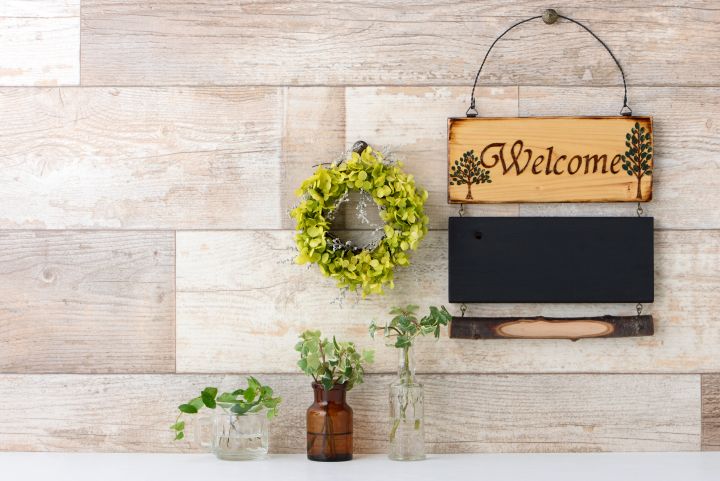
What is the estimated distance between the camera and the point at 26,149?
1618 mm

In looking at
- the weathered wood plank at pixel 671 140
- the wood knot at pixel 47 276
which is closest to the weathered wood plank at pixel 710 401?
the weathered wood plank at pixel 671 140

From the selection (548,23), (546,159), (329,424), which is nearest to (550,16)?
(548,23)

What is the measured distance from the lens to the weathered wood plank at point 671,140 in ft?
5.26

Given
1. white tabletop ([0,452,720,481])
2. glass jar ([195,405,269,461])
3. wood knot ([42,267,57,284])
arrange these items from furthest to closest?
wood knot ([42,267,57,284]) → glass jar ([195,405,269,461]) → white tabletop ([0,452,720,481])

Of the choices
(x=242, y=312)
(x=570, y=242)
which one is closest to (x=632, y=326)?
(x=570, y=242)

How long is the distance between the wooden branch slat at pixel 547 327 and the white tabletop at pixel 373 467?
0.80ft

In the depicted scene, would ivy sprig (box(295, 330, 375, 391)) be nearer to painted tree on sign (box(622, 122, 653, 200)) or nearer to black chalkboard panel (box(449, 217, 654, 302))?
black chalkboard panel (box(449, 217, 654, 302))

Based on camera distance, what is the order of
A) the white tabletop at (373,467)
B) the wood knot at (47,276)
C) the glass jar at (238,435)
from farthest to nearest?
1. the wood knot at (47,276)
2. the glass jar at (238,435)
3. the white tabletop at (373,467)

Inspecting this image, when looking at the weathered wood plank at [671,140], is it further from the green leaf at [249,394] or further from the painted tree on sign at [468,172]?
the green leaf at [249,394]

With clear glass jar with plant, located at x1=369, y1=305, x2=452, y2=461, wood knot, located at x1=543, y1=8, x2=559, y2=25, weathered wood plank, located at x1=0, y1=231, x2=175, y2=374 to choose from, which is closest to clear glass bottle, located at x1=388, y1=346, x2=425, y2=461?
clear glass jar with plant, located at x1=369, y1=305, x2=452, y2=461

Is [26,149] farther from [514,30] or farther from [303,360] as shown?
[514,30]

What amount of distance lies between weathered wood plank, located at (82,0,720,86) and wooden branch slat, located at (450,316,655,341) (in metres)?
0.49

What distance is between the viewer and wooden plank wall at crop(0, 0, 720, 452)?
160 centimetres

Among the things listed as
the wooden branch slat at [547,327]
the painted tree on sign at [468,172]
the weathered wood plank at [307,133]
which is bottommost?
the wooden branch slat at [547,327]
